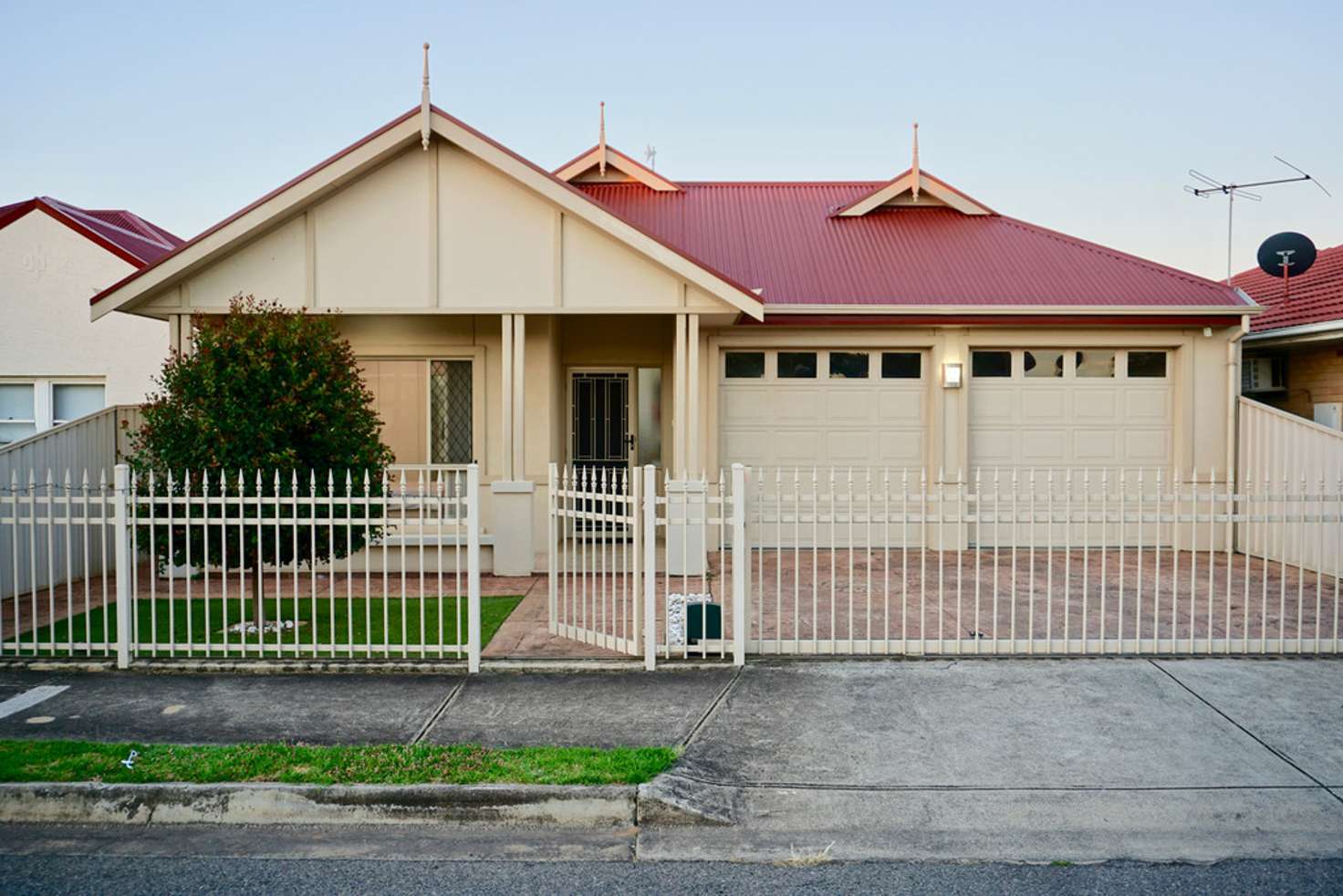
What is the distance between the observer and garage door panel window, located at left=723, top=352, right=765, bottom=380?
13648 mm

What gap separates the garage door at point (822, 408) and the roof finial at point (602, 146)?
5.41 m

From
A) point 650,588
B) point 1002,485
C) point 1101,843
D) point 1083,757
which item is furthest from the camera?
point 1002,485

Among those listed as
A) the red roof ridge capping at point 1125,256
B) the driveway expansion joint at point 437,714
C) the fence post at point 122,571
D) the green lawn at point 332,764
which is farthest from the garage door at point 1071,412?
the fence post at point 122,571

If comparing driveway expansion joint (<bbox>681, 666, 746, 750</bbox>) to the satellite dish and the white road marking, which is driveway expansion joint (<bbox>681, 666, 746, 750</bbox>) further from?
the satellite dish

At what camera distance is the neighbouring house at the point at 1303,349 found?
42.7ft

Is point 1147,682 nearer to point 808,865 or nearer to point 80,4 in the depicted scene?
point 808,865

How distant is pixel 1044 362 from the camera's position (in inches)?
542

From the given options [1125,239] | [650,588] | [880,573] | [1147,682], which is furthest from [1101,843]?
[1125,239]

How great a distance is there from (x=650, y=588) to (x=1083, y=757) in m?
2.95

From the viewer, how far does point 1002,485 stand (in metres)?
14.1

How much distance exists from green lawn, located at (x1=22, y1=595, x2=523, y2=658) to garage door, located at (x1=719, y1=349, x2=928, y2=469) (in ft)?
15.6

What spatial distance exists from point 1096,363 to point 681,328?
21.5 ft

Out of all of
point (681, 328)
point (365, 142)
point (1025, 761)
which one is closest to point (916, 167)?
point (681, 328)

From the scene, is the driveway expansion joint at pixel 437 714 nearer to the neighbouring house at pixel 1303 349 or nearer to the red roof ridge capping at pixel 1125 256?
the red roof ridge capping at pixel 1125 256
